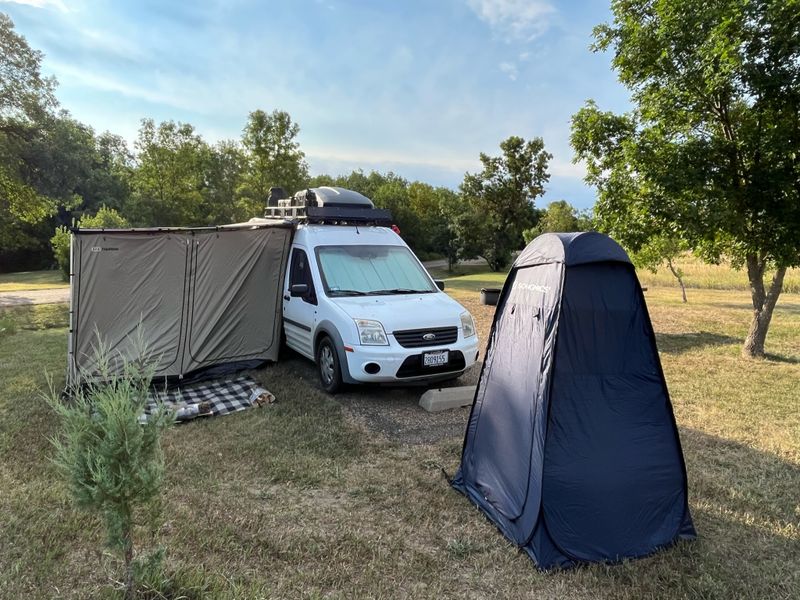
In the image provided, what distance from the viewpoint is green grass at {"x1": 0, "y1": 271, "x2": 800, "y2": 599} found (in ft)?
9.13

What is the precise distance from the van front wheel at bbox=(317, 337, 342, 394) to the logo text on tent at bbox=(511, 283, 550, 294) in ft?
9.12

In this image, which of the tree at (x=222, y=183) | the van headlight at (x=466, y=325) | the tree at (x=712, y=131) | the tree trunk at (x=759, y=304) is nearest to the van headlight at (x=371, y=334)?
the van headlight at (x=466, y=325)

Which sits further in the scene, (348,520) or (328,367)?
(328,367)

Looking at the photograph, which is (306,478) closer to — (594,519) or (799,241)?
(594,519)

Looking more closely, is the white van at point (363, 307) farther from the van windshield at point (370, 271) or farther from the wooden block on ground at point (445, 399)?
the wooden block on ground at point (445, 399)

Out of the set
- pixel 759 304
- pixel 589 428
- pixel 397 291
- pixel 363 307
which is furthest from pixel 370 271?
pixel 759 304

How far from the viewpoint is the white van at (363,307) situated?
5.60m

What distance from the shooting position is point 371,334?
5.58 m

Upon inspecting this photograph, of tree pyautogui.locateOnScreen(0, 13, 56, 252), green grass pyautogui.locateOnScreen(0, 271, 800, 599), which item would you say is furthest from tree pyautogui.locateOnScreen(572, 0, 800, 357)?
tree pyautogui.locateOnScreen(0, 13, 56, 252)

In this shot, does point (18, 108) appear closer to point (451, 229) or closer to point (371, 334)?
point (371, 334)

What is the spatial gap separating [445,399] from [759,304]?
6333 millimetres

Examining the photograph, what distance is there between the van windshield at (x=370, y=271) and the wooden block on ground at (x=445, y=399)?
1470 mm

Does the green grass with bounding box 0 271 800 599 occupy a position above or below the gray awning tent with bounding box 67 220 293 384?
below

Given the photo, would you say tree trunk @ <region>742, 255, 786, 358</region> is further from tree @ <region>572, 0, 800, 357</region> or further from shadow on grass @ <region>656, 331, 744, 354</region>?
shadow on grass @ <region>656, 331, 744, 354</region>
